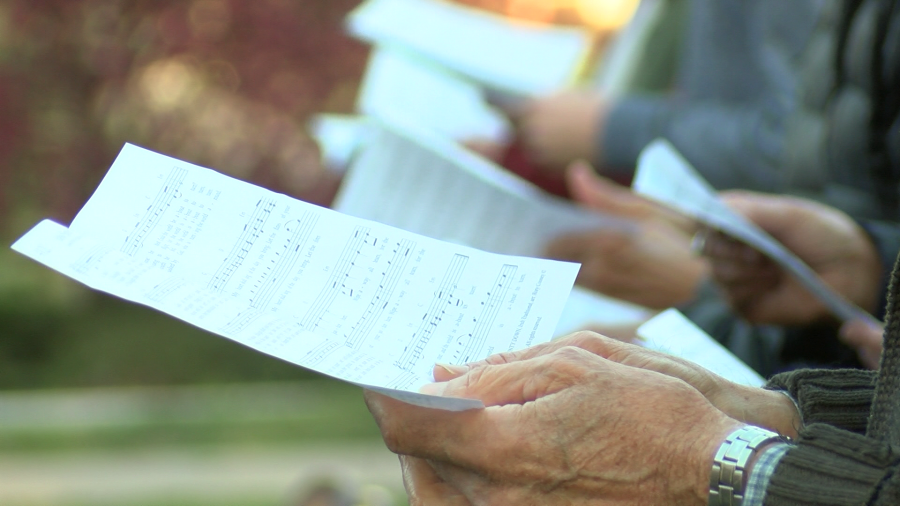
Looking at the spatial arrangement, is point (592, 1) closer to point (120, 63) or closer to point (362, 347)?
point (120, 63)

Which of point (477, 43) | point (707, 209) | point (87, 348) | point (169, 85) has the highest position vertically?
point (707, 209)

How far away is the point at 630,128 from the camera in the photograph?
2395 millimetres

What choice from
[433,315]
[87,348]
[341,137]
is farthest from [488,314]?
[87,348]

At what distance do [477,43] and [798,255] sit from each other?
114 cm

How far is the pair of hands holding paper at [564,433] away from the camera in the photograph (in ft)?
2.48

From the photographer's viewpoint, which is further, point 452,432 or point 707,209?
point 707,209

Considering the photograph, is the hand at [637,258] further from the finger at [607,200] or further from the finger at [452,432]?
the finger at [452,432]

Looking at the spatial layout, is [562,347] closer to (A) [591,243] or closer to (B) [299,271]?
(B) [299,271]

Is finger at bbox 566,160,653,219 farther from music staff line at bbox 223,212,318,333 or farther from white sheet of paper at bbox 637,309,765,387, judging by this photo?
music staff line at bbox 223,212,318,333

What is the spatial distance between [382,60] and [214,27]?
3.40 meters

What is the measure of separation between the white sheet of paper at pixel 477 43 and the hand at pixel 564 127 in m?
0.05

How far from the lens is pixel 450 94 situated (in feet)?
7.84

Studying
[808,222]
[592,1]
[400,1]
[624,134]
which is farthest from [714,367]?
[592,1]

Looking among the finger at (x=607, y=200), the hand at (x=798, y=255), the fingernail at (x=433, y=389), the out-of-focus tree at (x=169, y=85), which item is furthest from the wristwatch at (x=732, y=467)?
the out-of-focus tree at (x=169, y=85)
